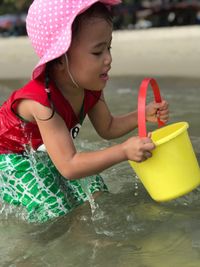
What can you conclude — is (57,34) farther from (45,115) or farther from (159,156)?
(159,156)

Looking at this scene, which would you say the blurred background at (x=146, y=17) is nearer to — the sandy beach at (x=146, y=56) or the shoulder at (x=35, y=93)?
the sandy beach at (x=146, y=56)

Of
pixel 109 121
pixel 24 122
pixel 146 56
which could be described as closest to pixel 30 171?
pixel 24 122

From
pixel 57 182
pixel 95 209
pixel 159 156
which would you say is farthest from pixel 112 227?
pixel 159 156

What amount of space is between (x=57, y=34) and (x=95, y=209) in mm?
1041

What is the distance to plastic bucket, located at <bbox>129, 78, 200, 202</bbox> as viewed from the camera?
239cm

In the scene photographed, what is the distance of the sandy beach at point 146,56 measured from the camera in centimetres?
1002

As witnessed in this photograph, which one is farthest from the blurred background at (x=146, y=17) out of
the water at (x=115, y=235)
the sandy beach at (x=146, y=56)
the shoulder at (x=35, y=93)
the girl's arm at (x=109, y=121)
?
the shoulder at (x=35, y=93)

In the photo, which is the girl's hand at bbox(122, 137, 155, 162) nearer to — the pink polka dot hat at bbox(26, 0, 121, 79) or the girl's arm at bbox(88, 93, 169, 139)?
the pink polka dot hat at bbox(26, 0, 121, 79)

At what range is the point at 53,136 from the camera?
2477 millimetres

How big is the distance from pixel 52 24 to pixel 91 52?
0.21 meters

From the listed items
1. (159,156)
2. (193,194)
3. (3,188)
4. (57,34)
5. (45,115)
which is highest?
(57,34)

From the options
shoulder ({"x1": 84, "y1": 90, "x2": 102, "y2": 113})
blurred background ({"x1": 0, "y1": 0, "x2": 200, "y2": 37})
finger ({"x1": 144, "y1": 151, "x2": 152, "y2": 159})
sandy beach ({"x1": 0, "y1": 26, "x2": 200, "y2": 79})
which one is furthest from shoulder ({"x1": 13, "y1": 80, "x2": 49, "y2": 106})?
blurred background ({"x1": 0, "y1": 0, "x2": 200, "y2": 37})

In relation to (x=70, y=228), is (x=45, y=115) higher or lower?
higher

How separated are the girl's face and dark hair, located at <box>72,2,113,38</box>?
15 millimetres
